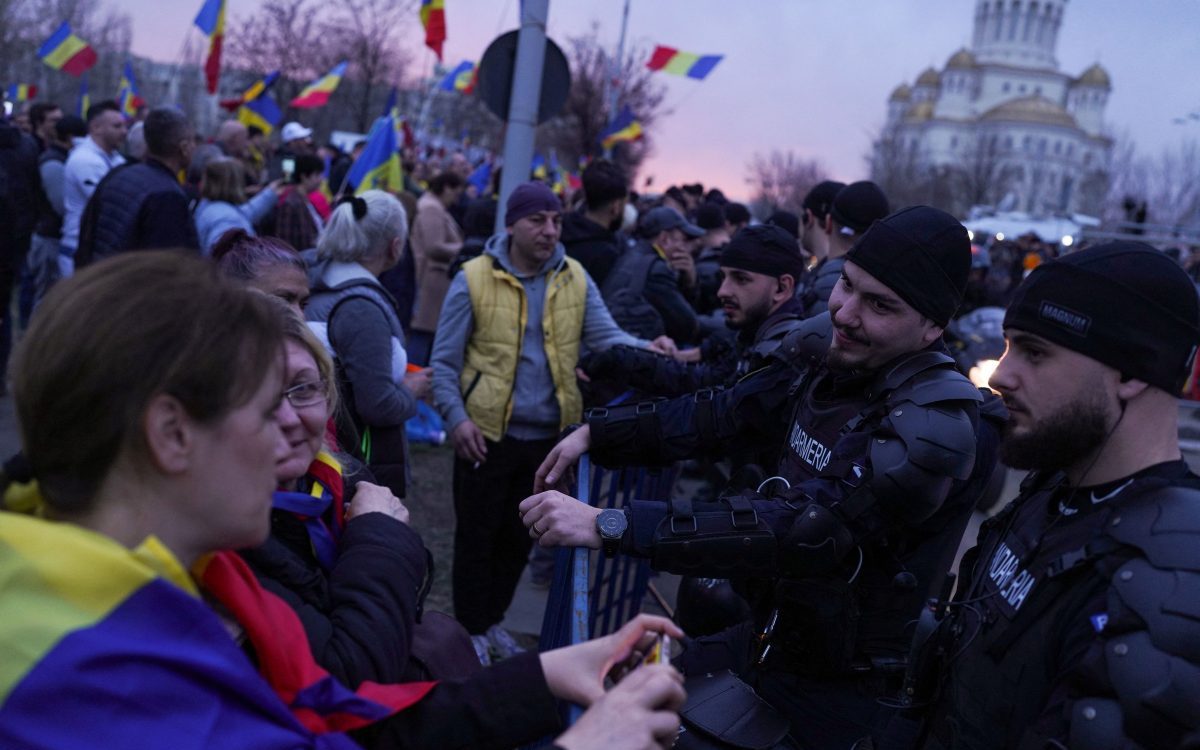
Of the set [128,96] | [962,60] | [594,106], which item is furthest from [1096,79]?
[128,96]

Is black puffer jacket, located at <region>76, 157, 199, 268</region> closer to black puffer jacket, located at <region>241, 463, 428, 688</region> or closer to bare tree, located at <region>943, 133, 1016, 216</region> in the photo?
black puffer jacket, located at <region>241, 463, 428, 688</region>

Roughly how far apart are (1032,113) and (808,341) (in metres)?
119

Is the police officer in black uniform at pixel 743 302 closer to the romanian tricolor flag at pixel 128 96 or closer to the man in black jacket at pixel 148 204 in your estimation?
the man in black jacket at pixel 148 204

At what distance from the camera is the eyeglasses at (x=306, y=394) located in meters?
2.13

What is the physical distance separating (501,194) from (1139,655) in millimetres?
5252

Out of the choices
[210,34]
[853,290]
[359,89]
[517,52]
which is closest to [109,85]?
[359,89]

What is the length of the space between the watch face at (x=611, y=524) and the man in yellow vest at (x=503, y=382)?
2.32 metres

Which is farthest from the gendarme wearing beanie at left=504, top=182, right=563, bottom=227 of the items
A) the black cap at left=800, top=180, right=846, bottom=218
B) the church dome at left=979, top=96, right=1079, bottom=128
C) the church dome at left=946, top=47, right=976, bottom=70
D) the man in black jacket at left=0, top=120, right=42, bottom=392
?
the church dome at left=946, top=47, right=976, bottom=70

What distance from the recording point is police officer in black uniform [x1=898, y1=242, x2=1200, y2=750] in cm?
167

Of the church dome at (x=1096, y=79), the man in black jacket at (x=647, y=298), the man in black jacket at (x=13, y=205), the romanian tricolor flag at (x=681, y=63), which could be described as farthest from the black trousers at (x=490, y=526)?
the church dome at (x=1096, y=79)

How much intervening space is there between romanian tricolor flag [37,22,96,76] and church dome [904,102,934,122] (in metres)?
118

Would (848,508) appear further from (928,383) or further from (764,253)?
(764,253)

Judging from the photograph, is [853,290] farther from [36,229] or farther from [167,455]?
[36,229]

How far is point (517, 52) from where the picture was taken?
20.9ft
